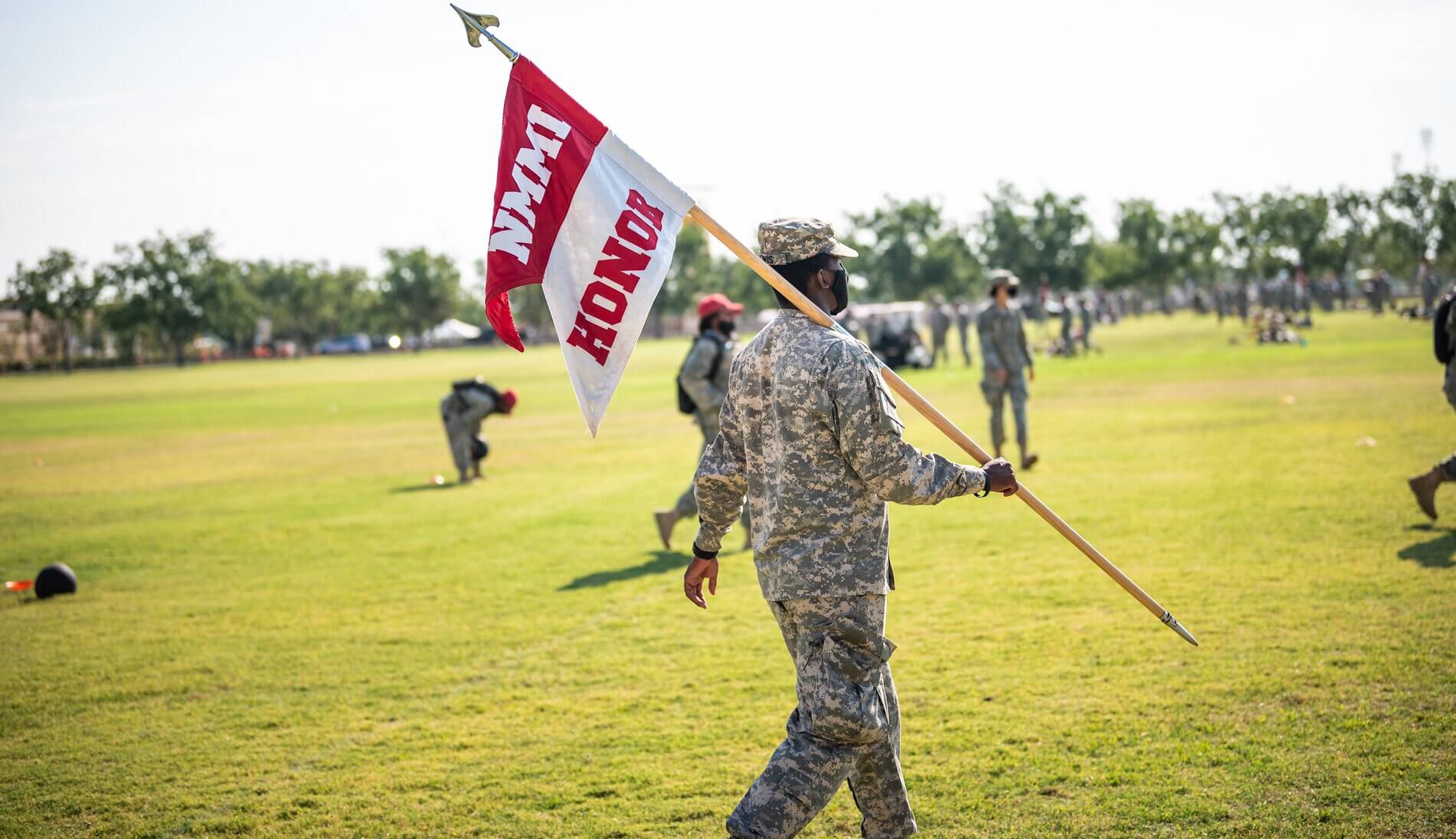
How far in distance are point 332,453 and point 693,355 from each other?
15.3 metres

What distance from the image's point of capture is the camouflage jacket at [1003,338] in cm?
1505

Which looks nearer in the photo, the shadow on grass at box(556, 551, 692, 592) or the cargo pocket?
the cargo pocket

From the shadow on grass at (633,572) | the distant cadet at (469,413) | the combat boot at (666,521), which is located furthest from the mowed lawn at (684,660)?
the distant cadet at (469,413)

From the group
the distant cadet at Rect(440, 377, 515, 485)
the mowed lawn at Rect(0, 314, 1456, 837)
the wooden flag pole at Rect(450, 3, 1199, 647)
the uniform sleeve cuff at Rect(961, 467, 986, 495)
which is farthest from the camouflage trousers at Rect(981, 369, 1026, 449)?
the uniform sleeve cuff at Rect(961, 467, 986, 495)

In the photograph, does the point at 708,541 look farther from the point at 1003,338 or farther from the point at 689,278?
the point at 689,278

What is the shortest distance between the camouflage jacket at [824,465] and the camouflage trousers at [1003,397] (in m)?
10.6

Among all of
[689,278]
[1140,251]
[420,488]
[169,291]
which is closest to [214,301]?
[169,291]

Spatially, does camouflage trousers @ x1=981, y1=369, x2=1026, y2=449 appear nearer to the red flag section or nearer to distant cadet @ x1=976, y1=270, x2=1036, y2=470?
distant cadet @ x1=976, y1=270, x2=1036, y2=470

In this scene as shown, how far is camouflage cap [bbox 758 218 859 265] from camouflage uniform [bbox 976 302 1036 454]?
10.6 meters

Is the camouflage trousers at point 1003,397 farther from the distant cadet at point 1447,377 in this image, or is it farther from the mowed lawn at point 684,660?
the distant cadet at point 1447,377

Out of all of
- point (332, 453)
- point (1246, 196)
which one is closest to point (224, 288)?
point (1246, 196)

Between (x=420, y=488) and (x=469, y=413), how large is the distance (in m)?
1.33

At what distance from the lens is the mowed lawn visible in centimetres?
557

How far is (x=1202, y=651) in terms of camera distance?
730cm
